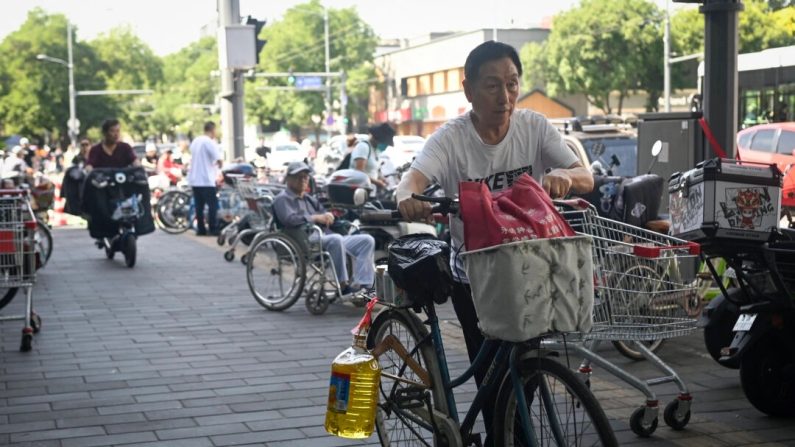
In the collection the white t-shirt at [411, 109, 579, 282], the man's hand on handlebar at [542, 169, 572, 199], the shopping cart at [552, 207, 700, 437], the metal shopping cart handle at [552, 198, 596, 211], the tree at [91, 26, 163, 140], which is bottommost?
the shopping cart at [552, 207, 700, 437]

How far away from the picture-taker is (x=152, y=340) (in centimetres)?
894

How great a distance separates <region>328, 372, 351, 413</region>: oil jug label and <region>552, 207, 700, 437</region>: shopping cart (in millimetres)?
889

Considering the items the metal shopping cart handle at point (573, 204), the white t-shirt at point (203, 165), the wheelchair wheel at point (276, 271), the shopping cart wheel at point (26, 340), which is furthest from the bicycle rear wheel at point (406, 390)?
the white t-shirt at point (203, 165)

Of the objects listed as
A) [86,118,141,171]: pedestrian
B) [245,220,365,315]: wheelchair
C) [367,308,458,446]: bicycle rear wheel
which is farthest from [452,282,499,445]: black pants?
[86,118,141,171]: pedestrian

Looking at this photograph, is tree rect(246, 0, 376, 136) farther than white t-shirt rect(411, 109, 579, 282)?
Yes

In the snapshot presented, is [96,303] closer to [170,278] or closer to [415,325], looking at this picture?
[170,278]

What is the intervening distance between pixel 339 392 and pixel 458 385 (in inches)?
17.7

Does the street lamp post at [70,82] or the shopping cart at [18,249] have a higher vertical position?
the street lamp post at [70,82]

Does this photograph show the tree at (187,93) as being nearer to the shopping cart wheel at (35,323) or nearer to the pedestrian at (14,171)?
the pedestrian at (14,171)

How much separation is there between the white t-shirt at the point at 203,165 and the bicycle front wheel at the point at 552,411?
14532 mm

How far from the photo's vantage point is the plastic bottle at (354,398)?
441 cm

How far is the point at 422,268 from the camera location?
439 centimetres

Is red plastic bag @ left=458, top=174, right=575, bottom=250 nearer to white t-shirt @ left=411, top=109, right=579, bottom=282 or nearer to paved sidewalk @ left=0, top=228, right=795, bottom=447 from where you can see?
white t-shirt @ left=411, top=109, right=579, bottom=282

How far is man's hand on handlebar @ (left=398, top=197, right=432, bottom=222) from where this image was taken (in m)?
4.30
